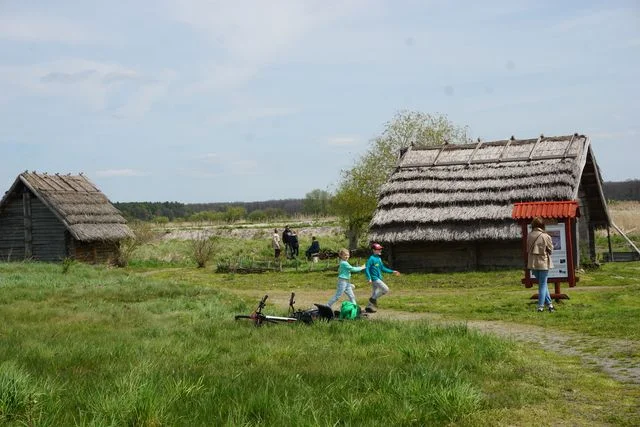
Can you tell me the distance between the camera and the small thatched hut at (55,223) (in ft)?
116

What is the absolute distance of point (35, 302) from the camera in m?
17.5

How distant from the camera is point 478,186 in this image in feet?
90.3

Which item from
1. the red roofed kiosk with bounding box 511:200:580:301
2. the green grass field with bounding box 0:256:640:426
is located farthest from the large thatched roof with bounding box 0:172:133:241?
the red roofed kiosk with bounding box 511:200:580:301

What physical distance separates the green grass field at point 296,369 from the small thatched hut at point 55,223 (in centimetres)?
1869

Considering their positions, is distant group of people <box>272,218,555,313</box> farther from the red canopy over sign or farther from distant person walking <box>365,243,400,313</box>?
the red canopy over sign

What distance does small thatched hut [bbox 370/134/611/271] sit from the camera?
26.3 meters

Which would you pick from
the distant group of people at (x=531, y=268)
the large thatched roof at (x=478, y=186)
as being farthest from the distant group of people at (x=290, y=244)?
the distant group of people at (x=531, y=268)

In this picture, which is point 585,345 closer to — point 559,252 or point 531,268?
point 531,268

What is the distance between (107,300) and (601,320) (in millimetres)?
11626

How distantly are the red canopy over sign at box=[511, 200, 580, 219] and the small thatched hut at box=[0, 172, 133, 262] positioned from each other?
22.9 meters

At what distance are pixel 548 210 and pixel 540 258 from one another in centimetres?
308

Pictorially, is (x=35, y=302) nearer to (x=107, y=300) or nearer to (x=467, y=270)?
(x=107, y=300)

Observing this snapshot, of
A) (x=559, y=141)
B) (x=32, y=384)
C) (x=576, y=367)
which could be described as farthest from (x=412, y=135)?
(x=32, y=384)

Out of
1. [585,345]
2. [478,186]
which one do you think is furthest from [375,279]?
[478,186]
